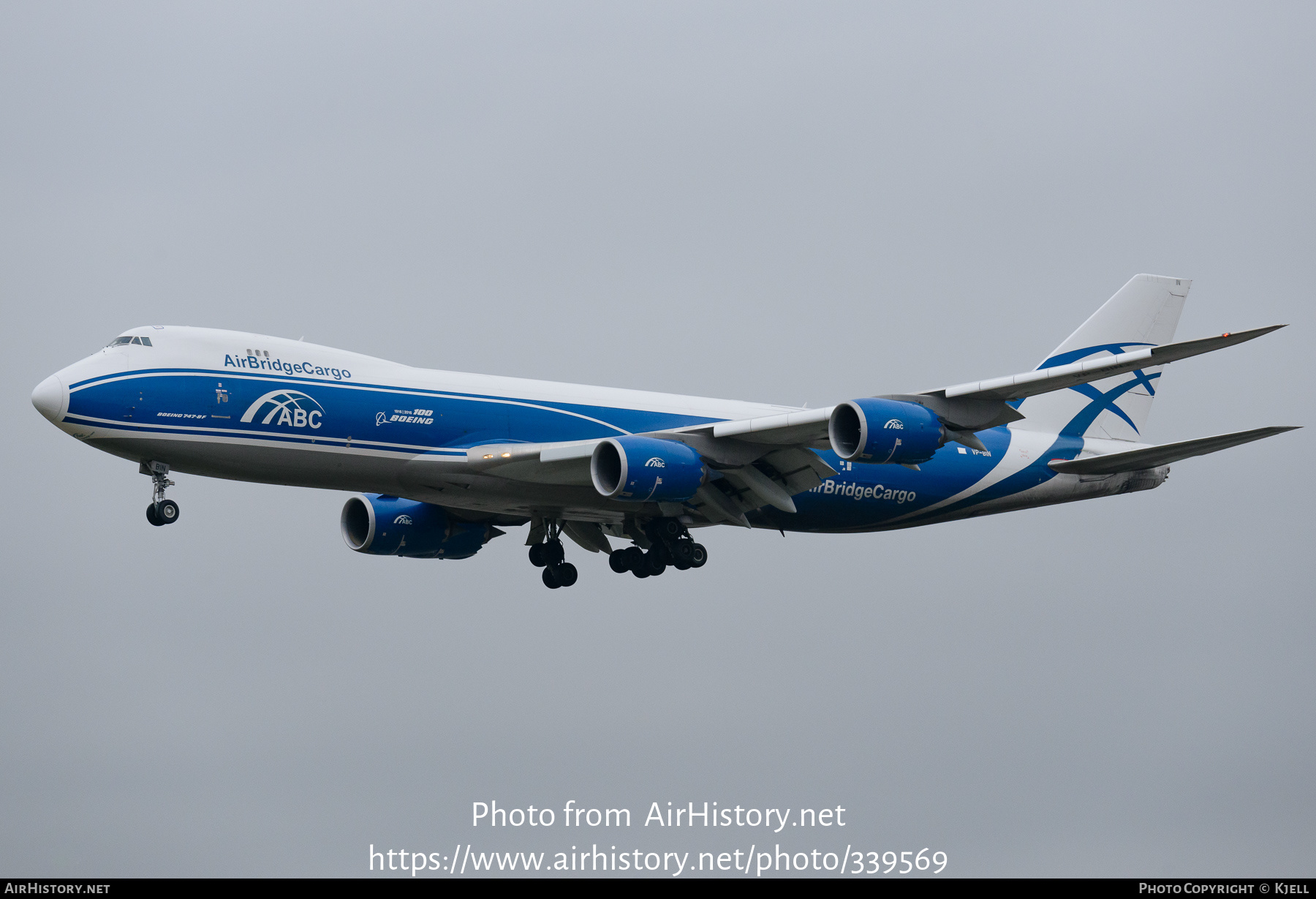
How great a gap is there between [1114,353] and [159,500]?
991 inches

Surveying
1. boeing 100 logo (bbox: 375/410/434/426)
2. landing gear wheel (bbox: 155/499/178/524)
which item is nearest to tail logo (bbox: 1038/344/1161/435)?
boeing 100 logo (bbox: 375/410/434/426)

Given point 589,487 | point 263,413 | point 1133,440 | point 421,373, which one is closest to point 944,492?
point 1133,440

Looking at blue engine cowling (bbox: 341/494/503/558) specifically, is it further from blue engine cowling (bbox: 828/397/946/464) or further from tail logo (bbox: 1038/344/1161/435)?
tail logo (bbox: 1038/344/1161/435)

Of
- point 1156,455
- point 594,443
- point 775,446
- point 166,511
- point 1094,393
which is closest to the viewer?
point 166,511

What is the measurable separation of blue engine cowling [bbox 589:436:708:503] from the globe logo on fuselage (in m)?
6.10

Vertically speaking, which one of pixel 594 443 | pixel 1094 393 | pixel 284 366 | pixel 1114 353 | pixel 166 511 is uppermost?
pixel 1114 353

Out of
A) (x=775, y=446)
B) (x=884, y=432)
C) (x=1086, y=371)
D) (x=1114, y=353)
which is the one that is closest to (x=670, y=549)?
(x=775, y=446)

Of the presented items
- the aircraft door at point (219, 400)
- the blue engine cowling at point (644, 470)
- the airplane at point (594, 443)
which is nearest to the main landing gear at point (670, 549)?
the airplane at point (594, 443)

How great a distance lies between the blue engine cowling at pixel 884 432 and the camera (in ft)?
104

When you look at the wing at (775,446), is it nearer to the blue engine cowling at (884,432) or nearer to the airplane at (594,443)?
the airplane at (594,443)

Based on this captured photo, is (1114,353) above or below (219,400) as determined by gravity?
above

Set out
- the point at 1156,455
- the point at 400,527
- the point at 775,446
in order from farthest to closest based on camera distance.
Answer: the point at 400,527
the point at 1156,455
the point at 775,446

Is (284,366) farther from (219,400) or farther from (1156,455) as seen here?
(1156,455)

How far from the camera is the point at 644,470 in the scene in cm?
3250
